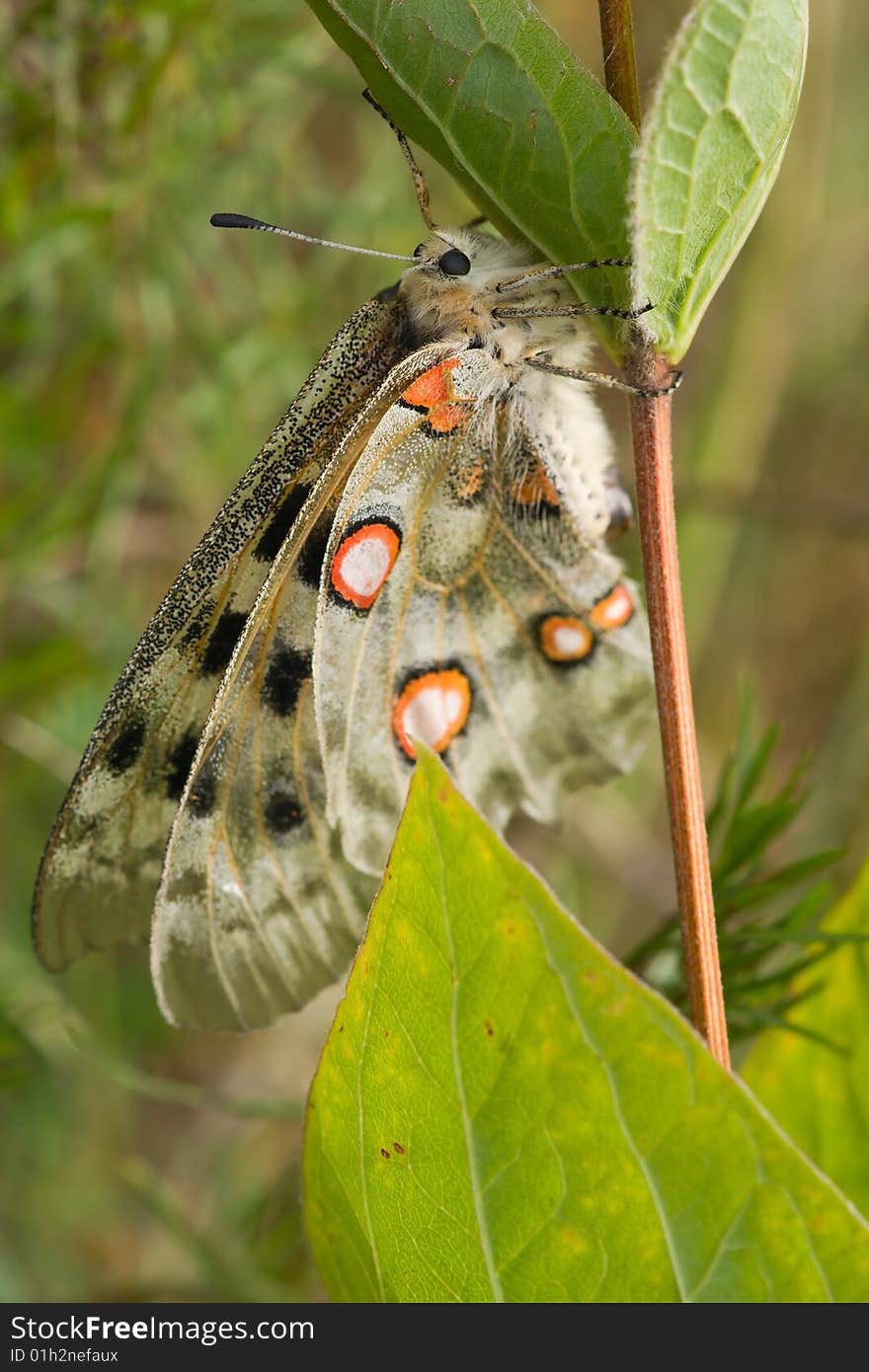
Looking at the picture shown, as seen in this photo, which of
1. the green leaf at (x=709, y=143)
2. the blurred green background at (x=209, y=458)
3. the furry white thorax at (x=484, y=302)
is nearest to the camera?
the green leaf at (x=709, y=143)

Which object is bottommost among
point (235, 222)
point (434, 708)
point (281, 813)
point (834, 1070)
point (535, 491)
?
point (834, 1070)

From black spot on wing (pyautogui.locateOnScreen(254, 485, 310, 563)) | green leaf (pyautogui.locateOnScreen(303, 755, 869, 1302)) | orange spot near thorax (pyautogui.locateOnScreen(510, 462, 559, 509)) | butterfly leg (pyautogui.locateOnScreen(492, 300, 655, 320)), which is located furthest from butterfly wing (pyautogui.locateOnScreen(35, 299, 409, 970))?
green leaf (pyautogui.locateOnScreen(303, 755, 869, 1302))

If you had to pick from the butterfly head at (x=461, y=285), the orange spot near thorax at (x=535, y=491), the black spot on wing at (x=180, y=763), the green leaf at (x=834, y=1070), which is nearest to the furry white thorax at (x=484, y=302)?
the butterfly head at (x=461, y=285)

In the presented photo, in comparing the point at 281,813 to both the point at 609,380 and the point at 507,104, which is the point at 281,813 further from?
the point at 507,104

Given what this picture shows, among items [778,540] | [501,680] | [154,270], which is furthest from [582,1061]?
[778,540]

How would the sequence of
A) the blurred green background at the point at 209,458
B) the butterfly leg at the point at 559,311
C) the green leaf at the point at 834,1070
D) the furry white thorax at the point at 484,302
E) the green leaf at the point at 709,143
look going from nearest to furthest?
the green leaf at the point at 709,143, the butterfly leg at the point at 559,311, the green leaf at the point at 834,1070, the furry white thorax at the point at 484,302, the blurred green background at the point at 209,458

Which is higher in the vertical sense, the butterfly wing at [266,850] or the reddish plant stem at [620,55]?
the reddish plant stem at [620,55]

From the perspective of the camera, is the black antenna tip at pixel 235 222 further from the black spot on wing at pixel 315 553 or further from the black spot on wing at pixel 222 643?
the black spot on wing at pixel 222 643

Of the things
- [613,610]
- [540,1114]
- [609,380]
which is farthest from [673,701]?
[613,610]
